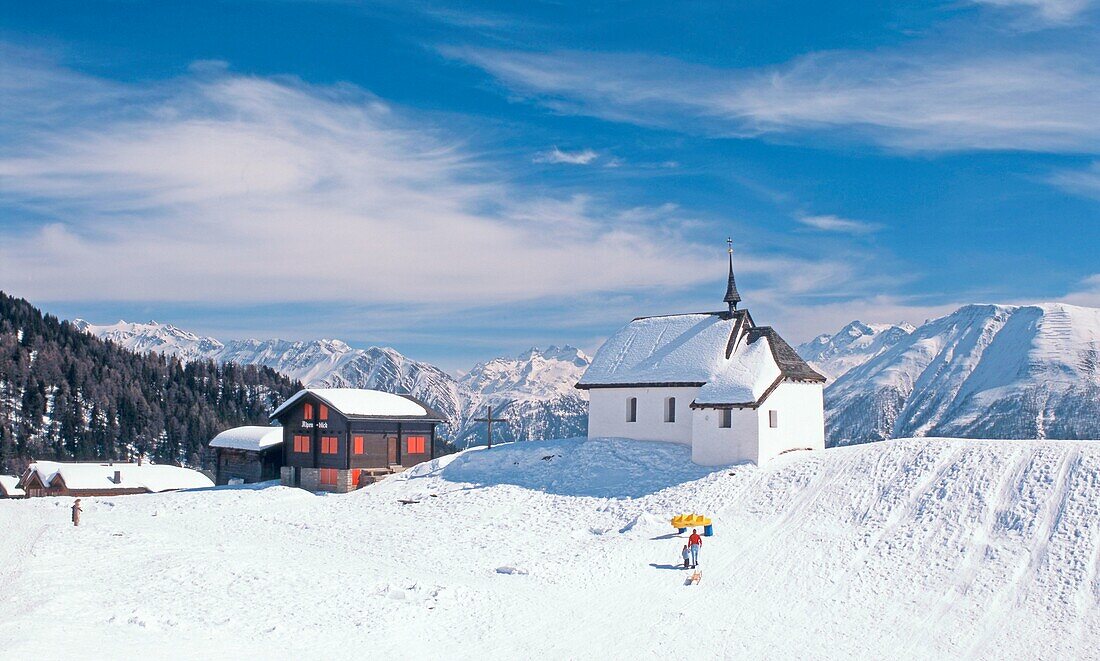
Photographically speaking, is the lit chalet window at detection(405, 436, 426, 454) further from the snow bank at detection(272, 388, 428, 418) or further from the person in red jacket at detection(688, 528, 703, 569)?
the person in red jacket at detection(688, 528, 703, 569)

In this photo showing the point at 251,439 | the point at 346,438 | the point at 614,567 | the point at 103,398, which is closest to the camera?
the point at 614,567

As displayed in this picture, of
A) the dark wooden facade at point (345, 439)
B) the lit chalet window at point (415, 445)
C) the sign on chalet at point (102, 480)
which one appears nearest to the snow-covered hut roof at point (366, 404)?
the dark wooden facade at point (345, 439)

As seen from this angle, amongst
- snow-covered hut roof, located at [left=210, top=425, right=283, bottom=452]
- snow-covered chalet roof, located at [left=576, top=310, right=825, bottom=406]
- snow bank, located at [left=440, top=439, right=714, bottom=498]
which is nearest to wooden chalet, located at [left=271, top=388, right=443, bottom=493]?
snow-covered hut roof, located at [left=210, top=425, right=283, bottom=452]

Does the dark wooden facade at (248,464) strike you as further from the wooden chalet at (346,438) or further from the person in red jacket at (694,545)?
the person in red jacket at (694,545)

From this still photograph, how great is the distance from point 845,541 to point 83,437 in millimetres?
142912

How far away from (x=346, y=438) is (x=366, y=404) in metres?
3.92

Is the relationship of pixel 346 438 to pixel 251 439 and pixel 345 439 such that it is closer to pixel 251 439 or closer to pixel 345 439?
pixel 345 439

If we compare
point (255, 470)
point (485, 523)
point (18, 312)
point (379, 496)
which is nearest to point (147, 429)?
point (18, 312)

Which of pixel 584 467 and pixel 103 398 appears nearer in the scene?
pixel 584 467

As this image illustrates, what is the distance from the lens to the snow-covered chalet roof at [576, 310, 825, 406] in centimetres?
4894

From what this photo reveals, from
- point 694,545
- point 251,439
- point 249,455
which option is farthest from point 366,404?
point 694,545

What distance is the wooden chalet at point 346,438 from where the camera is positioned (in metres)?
58.1

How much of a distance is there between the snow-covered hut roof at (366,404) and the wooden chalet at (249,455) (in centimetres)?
618

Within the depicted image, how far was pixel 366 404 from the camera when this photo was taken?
201 feet
